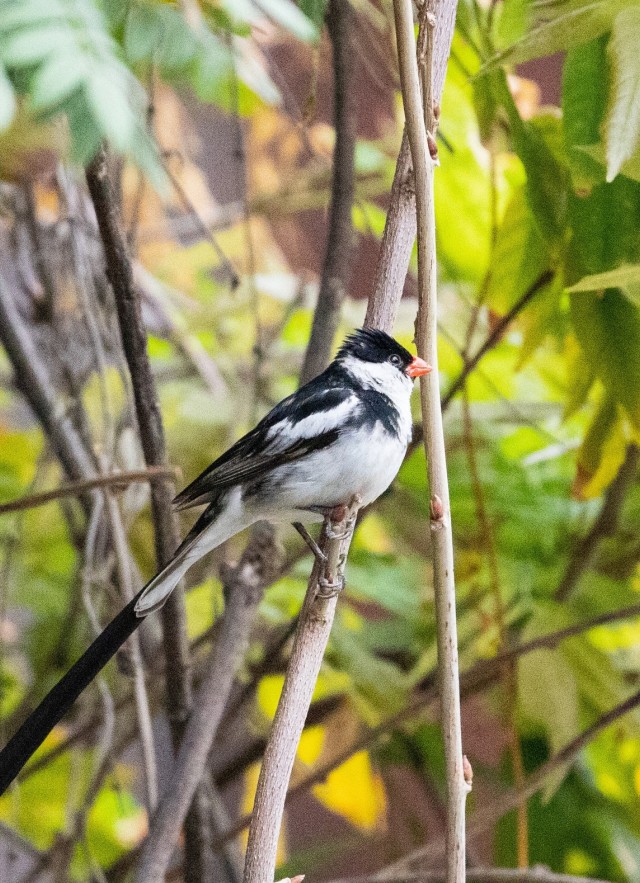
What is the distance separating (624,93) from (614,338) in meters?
0.31

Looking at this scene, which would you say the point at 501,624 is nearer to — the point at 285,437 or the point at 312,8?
the point at 285,437

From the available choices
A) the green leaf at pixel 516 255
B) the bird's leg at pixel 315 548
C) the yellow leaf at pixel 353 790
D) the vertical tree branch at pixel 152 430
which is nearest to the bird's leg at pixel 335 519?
the bird's leg at pixel 315 548

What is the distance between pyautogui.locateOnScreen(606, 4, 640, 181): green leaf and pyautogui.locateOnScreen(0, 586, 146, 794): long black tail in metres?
0.53

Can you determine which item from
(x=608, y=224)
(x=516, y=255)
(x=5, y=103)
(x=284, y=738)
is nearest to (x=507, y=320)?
(x=516, y=255)

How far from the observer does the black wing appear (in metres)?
1.00

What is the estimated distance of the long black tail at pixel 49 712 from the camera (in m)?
0.76

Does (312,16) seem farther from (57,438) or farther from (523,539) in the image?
(523,539)

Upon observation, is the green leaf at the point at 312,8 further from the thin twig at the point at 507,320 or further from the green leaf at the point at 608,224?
the thin twig at the point at 507,320

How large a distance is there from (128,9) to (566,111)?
38 cm

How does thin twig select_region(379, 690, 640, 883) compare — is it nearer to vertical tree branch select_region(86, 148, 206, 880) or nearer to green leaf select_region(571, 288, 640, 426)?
vertical tree branch select_region(86, 148, 206, 880)

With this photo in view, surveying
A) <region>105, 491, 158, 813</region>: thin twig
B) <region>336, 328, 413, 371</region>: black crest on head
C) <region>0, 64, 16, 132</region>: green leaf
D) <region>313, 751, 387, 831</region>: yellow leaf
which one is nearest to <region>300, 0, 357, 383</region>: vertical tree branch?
<region>336, 328, 413, 371</region>: black crest on head

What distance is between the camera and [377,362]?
3.44 feet

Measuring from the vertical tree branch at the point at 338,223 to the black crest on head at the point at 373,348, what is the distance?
0.15ft

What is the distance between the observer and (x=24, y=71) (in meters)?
0.59
